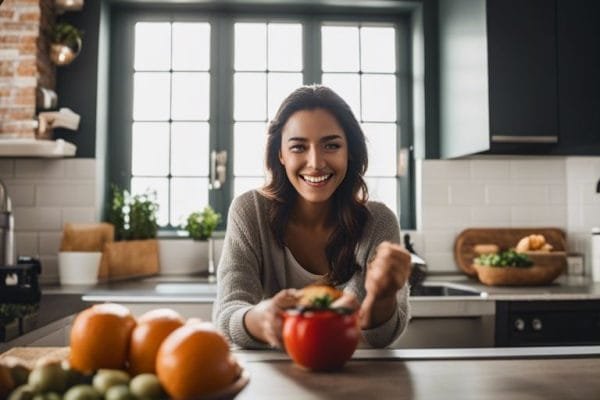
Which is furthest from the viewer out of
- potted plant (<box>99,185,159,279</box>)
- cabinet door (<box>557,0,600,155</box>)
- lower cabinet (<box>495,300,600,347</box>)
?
potted plant (<box>99,185,159,279</box>)

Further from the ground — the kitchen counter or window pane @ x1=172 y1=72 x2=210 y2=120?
window pane @ x1=172 y1=72 x2=210 y2=120

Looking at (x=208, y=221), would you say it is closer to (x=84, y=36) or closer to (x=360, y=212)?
(x=84, y=36)

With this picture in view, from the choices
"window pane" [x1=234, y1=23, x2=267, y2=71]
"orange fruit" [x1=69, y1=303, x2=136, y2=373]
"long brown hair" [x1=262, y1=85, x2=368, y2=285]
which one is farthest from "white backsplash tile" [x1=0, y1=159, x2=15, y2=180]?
"orange fruit" [x1=69, y1=303, x2=136, y2=373]

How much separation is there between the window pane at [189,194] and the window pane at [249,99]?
451 millimetres

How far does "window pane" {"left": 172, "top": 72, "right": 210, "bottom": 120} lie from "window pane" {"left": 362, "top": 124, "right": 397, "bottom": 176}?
96cm

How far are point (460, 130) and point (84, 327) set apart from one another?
2634 millimetres

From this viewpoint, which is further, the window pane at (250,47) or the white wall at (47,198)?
the window pane at (250,47)

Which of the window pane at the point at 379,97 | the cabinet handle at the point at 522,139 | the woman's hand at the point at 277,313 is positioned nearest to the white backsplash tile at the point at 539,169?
the cabinet handle at the point at 522,139

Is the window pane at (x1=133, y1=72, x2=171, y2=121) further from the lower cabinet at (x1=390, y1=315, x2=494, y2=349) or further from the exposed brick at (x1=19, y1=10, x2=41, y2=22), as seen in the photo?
the lower cabinet at (x1=390, y1=315, x2=494, y2=349)

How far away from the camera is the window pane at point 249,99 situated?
3586 mm

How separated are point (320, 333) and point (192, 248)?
2.47 m

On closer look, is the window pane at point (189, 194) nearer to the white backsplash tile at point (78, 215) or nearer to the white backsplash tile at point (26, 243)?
the white backsplash tile at point (78, 215)

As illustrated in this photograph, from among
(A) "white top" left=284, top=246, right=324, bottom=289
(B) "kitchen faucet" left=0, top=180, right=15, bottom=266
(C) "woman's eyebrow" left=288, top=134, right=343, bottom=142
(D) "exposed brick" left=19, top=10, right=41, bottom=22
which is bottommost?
(A) "white top" left=284, top=246, right=324, bottom=289

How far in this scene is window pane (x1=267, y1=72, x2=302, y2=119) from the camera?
361 centimetres
